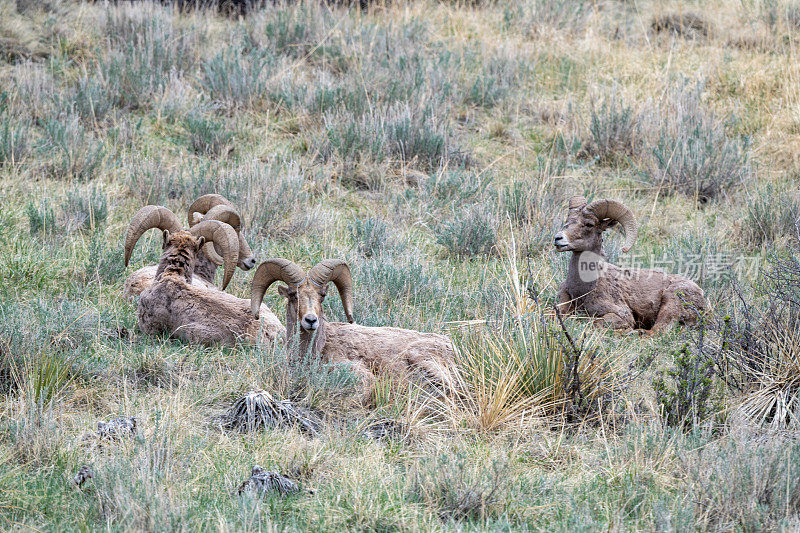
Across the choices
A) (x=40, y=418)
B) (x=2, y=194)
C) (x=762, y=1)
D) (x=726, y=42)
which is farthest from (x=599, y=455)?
(x=762, y=1)

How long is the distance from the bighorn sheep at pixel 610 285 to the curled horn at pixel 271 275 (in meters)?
2.66

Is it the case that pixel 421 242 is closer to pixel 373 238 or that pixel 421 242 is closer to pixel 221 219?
pixel 373 238

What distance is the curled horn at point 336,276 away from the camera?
249 inches

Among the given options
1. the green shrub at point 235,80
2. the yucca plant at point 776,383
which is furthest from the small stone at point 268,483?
the green shrub at point 235,80

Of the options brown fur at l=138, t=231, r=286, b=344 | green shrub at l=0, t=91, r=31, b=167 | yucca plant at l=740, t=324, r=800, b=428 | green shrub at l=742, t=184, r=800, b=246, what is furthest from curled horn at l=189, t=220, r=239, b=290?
green shrub at l=742, t=184, r=800, b=246

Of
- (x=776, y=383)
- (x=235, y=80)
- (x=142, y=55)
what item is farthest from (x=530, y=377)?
(x=142, y=55)

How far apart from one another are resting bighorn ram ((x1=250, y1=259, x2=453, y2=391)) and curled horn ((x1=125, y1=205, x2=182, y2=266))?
5.15ft

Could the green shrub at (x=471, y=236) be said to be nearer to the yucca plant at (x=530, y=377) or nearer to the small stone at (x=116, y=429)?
the yucca plant at (x=530, y=377)

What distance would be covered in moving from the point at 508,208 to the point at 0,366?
6.05 meters

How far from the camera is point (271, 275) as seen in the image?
21.0 ft

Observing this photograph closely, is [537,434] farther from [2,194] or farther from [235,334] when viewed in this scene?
[2,194]

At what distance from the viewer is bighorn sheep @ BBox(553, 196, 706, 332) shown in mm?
8047

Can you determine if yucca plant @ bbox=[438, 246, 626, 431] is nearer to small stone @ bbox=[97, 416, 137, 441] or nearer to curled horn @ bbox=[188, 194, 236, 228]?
small stone @ bbox=[97, 416, 137, 441]

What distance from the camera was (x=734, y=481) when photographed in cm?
454
